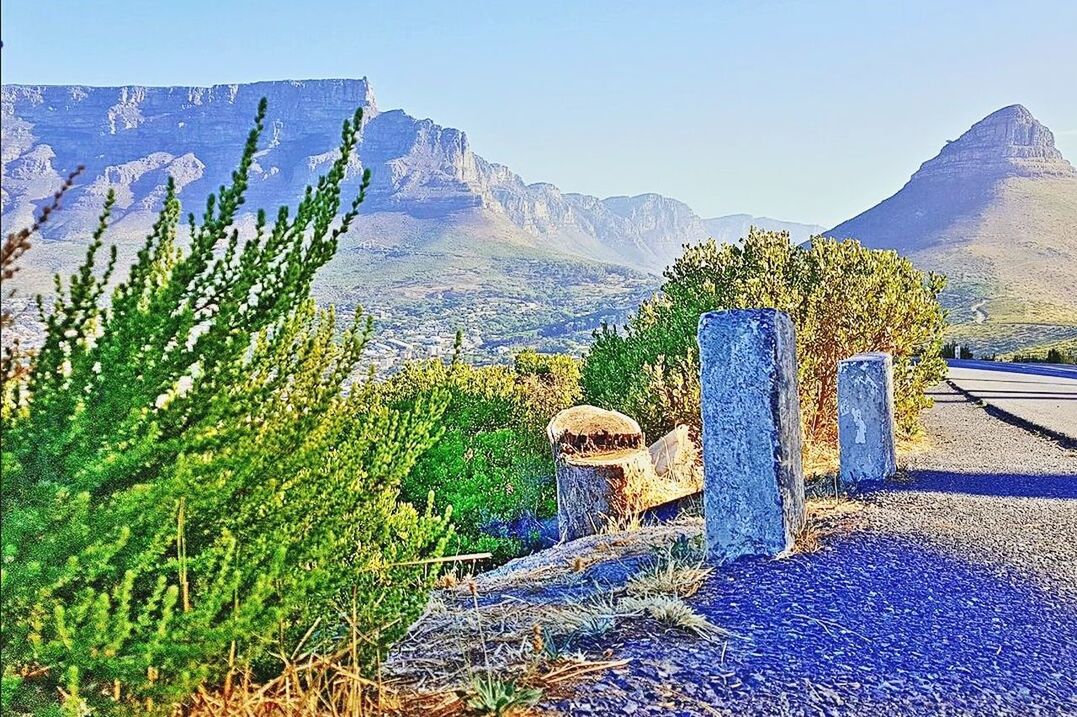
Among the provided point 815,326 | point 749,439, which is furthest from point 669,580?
point 815,326

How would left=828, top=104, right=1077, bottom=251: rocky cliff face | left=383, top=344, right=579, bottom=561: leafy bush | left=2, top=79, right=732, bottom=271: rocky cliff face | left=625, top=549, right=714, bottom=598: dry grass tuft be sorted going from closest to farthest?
1. left=625, top=549, right=714, bottom=598: dry grass tuft
2. left=383, top=344, right=579, bottom=561: leafy bush
3. left=828, top=104, right=1077, bottom=251: rocky cliff face
4. left=2, top=79, right=732, bottom=271: rocky cliff face

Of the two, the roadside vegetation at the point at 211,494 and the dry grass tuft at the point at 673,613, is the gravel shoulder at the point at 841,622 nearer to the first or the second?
the dry grass tuft at the point at 673,613

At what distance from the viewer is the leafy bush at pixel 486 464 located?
9.99 metres

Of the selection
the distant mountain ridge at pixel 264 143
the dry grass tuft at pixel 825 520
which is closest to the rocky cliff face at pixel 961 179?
the distant mountain ridge at pixel 264 143

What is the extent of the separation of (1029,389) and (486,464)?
41.9 feet

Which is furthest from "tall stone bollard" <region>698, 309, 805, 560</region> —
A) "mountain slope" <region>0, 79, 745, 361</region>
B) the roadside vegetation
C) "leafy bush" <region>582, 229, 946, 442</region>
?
"mountain slope" <region>0, 79, 745, 361</region>

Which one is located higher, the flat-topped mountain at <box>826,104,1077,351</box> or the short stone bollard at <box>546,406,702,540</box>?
the flat-topped mountain at <box>826,104,1077,351</box>

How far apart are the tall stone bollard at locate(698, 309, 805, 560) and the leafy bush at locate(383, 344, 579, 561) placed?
2601mm

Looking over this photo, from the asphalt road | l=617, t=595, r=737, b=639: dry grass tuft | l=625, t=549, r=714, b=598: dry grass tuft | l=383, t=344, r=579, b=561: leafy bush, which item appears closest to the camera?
l=617, t=595, r=737, b=639: dry grass tuft

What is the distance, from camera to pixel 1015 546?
19.8 feet

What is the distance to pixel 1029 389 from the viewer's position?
1877cm

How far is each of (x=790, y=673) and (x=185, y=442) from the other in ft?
8.07

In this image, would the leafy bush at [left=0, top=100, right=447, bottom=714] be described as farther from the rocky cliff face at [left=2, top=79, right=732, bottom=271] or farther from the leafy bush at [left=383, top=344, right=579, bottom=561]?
the rocky cliff face at [left=2, top=79, right=732, bottom=271]

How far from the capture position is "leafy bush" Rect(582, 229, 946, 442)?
10.5m
